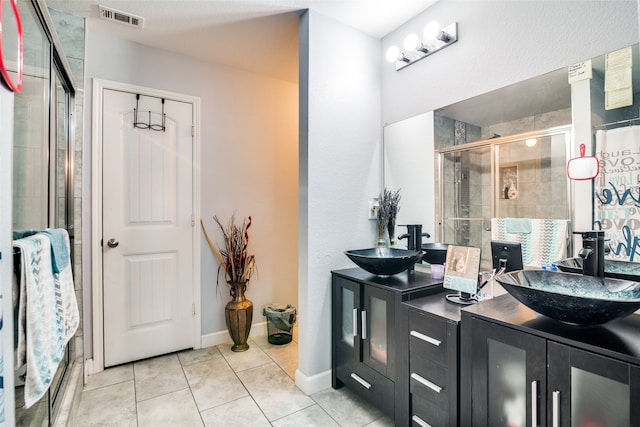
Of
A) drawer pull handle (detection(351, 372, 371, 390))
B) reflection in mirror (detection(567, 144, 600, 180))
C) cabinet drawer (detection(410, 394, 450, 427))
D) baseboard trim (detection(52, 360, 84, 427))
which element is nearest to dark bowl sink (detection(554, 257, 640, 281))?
reflection in mirror (detection(567, 144, 600, 180))

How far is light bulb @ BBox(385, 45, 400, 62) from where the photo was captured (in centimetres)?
225

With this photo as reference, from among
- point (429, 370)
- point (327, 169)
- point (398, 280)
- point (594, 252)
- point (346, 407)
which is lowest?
point (346, 407)

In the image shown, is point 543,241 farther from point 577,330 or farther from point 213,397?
point 213,397

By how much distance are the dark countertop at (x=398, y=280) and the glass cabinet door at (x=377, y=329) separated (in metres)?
0.06

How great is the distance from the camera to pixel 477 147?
187cm

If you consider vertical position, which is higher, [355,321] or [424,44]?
[424,44]

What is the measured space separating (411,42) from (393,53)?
149mm

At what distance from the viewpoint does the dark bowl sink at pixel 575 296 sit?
941mm

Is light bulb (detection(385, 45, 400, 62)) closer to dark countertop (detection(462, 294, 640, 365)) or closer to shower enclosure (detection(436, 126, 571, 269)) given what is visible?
shower enclosure (detection(436, 126, 571, 269))

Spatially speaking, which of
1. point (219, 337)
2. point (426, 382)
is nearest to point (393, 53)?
point (426, 382)

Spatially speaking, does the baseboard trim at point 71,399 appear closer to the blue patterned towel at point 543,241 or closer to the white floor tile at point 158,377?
the white floor tile at point 158,377

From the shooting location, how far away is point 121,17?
219 cm

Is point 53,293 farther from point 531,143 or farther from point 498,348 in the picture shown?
point 531,143

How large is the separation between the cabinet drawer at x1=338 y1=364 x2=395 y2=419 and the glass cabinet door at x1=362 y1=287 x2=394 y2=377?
0.05 meters
